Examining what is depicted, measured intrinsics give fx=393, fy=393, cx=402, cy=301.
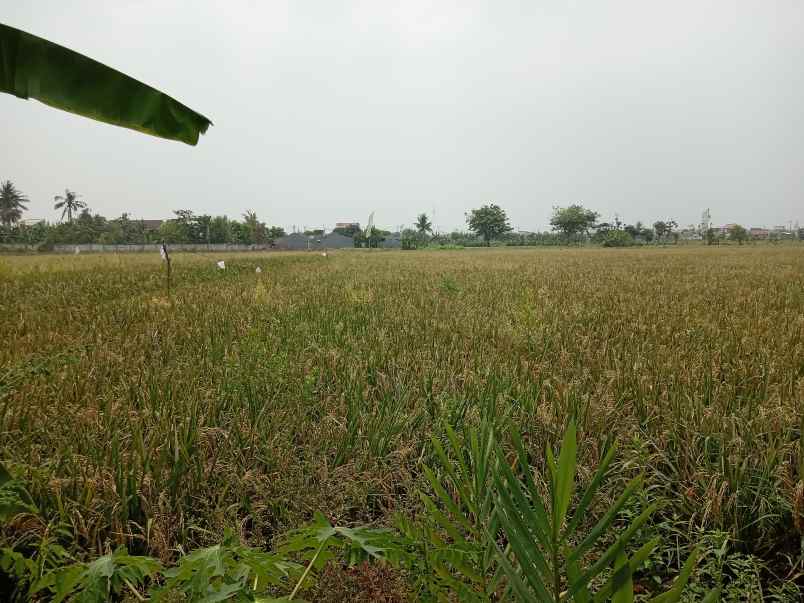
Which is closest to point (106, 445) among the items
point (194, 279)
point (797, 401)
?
point (797, 401)

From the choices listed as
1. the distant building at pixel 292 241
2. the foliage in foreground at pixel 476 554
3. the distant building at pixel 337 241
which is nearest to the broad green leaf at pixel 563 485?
the foliage in foreground at pixel 476 554

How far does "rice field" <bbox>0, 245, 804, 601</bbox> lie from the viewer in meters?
1.39

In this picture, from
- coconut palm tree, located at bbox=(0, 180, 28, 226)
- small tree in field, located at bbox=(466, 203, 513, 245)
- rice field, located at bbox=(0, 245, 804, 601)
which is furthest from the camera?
small tree in field, located at bbox=(466, 203, 513, 245)

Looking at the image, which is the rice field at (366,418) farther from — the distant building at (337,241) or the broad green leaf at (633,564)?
the distant building at (337,241)

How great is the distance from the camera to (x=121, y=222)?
68.6 meters

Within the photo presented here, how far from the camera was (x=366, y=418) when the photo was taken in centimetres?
206

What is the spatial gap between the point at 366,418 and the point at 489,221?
9311 centimetres

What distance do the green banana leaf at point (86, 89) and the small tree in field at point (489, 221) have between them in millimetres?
91290

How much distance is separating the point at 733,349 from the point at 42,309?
8.09 m

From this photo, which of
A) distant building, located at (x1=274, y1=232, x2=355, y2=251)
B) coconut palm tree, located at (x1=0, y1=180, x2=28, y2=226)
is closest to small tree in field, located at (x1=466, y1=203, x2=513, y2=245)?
distant building, located at (x1=274, y1=232, x2=355, y2=251)

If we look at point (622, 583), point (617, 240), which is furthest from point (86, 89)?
point (617, 240)

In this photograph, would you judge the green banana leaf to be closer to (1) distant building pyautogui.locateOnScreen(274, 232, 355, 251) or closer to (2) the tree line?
(2) the tree line

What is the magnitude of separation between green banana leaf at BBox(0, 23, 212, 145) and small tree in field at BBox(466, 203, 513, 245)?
91290mm

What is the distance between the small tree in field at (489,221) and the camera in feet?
298
